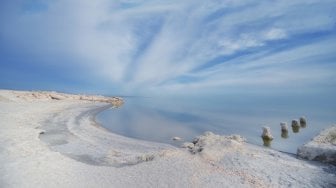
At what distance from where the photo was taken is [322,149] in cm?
1545

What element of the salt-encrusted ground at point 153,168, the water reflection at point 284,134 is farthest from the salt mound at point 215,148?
the water reflection at point 284,134

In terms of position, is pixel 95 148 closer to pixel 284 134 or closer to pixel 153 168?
pixel 153 168

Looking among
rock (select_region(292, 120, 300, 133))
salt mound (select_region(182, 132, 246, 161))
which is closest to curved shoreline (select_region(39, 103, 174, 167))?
salt mound (select_region(182, 132, 246, 161))

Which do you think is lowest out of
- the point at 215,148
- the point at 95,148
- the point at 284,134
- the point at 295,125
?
the point at 284,134

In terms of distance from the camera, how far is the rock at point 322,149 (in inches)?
594

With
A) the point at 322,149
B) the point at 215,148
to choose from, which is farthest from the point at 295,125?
the point at 215,148

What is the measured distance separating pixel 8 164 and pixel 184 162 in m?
8.15

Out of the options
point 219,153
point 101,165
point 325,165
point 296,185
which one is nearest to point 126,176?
point 101,165

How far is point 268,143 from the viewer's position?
27.5m

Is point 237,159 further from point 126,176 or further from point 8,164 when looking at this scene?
point 8,164

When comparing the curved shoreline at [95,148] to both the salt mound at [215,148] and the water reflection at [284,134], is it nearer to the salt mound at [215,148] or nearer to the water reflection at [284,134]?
the salt mound at [215,148]

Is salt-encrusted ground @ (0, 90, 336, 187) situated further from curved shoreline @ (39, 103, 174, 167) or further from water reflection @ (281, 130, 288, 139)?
water reflection @ (281, 130, 288, 139)

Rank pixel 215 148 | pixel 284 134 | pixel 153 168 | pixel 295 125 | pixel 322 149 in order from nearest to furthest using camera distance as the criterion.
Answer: pixel 153 168, pixel 215 148, pixel 322 149, pixel 284 134, pixel 295 125

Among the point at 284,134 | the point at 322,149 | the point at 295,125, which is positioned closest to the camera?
the point at 322,149
